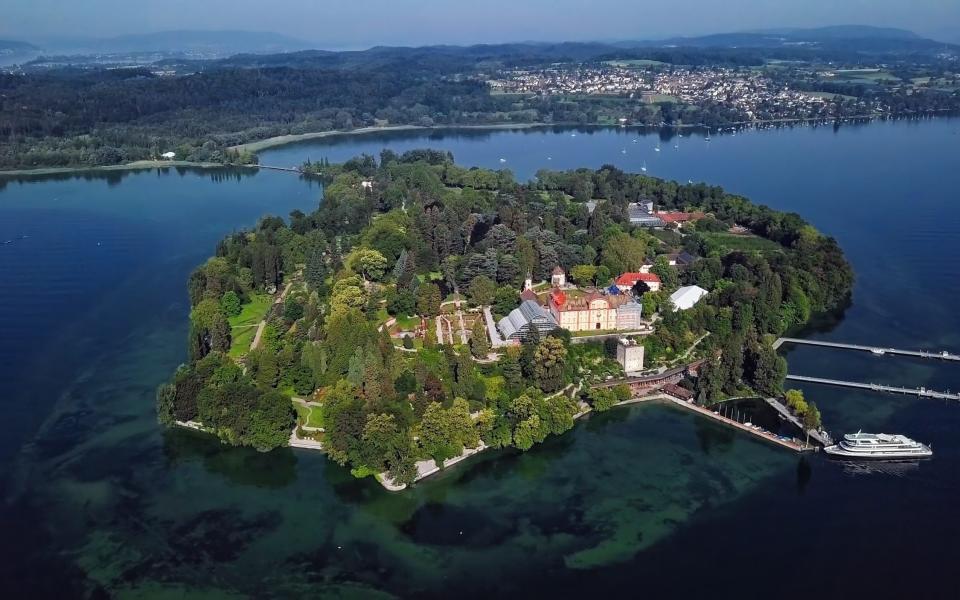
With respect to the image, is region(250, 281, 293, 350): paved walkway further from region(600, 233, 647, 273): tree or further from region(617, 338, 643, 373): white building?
region(600, 233, 647, 273): tree

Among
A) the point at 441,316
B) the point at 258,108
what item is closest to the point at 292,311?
the point at 441,316

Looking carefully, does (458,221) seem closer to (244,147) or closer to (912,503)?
(912,503)

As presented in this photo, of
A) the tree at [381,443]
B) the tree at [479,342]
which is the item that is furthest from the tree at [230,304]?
the tree at [381,443]

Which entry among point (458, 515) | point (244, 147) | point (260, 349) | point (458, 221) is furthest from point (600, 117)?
point (458, 515)

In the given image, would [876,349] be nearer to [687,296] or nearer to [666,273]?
[687,296]

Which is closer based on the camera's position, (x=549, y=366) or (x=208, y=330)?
(x=549, y=366)
